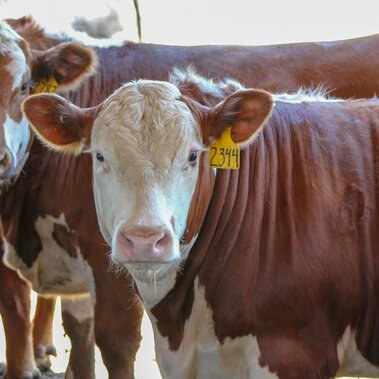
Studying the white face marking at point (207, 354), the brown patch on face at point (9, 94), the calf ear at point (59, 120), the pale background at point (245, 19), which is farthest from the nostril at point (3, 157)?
the pale background at point (245, 19)

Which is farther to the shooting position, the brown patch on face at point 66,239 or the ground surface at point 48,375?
the ground surface at point 48,375

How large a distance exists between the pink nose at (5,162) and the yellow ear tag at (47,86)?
0.55 metres

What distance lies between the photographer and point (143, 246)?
3910mm

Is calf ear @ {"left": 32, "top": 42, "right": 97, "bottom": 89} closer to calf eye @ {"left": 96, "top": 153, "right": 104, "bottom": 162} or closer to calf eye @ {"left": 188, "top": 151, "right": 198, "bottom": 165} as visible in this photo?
calf eye @ {"left": 96, "top": 153, "right": 104, "bottom": 162}

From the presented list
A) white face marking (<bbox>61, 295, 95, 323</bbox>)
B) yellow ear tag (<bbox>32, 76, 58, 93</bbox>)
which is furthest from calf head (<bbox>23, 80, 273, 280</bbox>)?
white face marking (<bbox>61, 295, 95, 323</bbox>)

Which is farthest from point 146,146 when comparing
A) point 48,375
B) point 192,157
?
point 48,375

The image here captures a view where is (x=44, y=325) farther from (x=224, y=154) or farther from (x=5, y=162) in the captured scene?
(x=224, y=154)

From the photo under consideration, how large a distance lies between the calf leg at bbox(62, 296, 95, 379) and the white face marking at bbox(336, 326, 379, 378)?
218 centimetres

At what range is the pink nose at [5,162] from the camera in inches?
209

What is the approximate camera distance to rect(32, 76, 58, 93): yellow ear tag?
578 cm

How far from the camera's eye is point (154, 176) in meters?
4.09

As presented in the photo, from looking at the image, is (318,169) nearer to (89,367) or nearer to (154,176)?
(154,176)

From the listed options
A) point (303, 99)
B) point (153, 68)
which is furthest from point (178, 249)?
point (153, 68)

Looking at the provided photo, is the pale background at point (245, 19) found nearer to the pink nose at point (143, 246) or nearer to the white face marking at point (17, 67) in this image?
the white face marking at point (17, 67)
